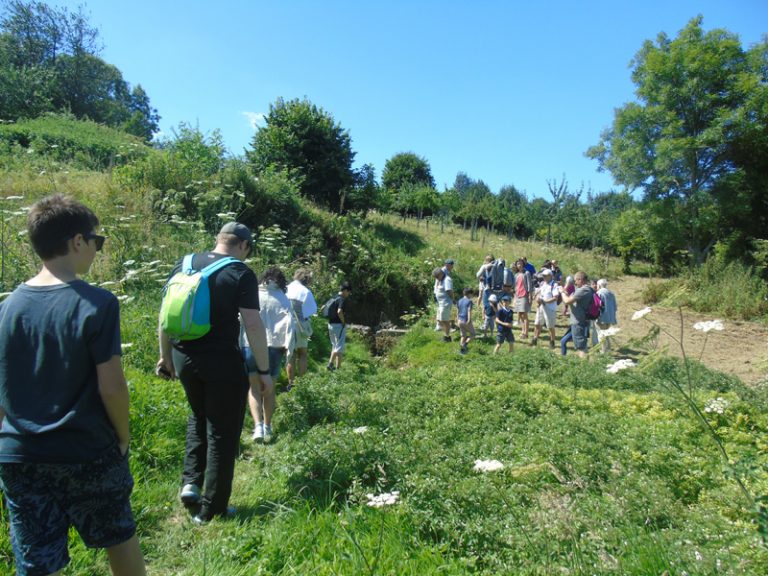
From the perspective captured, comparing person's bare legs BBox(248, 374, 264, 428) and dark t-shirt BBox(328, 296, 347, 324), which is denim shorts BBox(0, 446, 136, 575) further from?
dark t-shirt BBox(328, 296, 347, 324)

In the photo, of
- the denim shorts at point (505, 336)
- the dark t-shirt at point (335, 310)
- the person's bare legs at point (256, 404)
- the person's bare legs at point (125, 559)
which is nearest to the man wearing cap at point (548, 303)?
the denim shorts at point (505, 336)

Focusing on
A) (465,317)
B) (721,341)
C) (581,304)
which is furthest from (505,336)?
(721,341)

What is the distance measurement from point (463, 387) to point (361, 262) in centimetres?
937

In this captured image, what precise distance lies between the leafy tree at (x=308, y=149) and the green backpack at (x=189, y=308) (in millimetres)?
16146

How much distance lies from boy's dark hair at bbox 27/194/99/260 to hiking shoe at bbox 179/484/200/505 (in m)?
2.01

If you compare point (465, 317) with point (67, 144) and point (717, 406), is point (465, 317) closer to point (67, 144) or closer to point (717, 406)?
point (717, 406)

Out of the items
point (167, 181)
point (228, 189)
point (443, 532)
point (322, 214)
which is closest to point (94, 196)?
point (167, 181)

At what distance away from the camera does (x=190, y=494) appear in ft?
10.8

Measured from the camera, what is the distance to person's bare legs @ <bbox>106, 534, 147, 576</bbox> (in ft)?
6.95

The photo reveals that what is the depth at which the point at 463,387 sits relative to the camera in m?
6.08

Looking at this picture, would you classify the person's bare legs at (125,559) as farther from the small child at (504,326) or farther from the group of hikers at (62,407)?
the small child at (504,326)

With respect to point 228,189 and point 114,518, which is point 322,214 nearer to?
point 228,189

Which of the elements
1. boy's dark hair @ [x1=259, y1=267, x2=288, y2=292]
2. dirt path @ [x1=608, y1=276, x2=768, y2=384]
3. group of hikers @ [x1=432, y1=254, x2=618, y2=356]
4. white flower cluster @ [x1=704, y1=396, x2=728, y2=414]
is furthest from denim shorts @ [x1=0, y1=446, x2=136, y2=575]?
dirt path @ [x1=608, y1=276, x2=768, y2=384]

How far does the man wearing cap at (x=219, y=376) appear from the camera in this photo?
3168 mm
